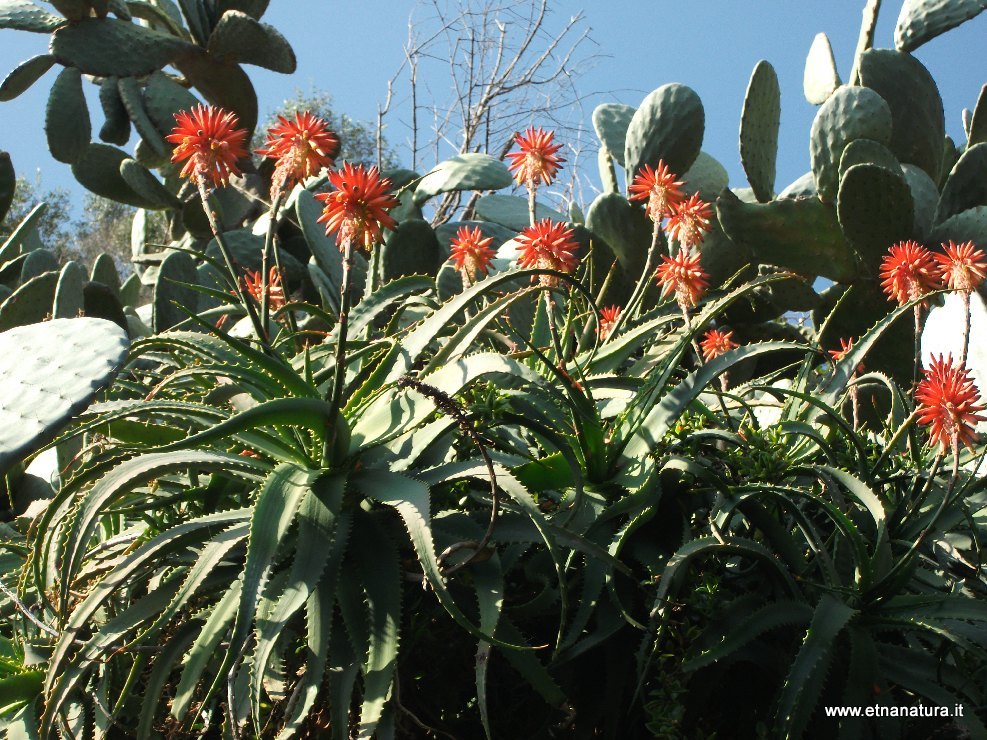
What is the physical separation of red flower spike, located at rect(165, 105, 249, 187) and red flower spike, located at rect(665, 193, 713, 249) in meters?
0.80

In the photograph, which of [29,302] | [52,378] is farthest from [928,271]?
[29,302]

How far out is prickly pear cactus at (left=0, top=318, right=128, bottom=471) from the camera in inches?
56.9

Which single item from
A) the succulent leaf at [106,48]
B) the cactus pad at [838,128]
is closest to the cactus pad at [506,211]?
the cactus pad at [838,128]

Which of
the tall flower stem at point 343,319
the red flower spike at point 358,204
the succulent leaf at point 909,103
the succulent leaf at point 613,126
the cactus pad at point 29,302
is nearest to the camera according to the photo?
the tall flower stem at point 343,319

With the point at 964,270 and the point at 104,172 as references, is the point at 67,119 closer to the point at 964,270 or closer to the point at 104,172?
the point at 104,172

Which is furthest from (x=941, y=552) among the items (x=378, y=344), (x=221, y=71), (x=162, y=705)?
(x=221, y=71)

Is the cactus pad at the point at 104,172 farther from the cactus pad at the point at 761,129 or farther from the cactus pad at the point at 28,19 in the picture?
the cactus pad at the point at 761,129

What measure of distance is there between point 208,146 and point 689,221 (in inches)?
34.3

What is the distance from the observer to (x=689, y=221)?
1905mm

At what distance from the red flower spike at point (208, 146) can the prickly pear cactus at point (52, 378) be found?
289 millimetres

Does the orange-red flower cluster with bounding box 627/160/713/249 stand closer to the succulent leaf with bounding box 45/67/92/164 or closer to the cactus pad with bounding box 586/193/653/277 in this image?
the cactus pad with bounding box 586/193/653/277

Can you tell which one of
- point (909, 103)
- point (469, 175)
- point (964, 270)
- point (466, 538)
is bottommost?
point (466, 538)

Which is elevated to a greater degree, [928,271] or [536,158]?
[536,158]

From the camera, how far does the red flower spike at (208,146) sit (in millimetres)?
1616
